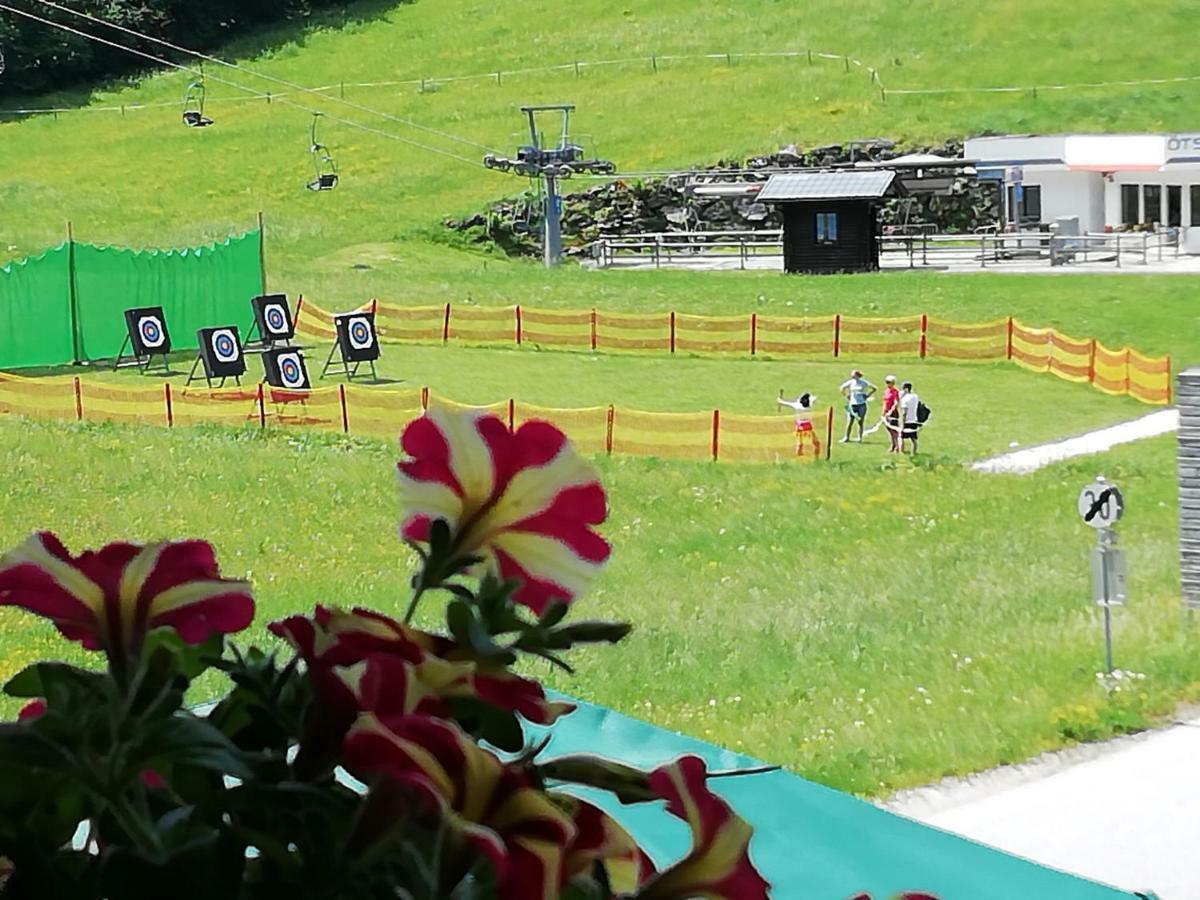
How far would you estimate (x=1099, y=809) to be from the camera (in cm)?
943

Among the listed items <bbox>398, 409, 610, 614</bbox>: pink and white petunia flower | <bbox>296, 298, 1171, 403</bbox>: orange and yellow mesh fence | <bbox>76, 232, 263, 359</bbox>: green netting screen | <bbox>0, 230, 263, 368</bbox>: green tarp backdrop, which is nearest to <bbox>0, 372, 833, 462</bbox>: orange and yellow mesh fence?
<bbox>0, 230, 263, 368</bbox>: green tarp backdrop

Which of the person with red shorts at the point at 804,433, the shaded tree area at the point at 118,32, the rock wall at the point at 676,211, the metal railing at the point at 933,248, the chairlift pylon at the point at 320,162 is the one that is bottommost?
the person with red shorts at the point at 804,433

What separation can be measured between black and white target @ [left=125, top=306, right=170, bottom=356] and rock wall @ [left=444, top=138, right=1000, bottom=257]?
2365cm

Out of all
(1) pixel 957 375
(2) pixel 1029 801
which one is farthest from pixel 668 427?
(2) pixel 1029 801

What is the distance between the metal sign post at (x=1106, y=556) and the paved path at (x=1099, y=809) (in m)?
0.93

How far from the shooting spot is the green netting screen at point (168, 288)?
32.3 meters

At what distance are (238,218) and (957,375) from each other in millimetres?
33459

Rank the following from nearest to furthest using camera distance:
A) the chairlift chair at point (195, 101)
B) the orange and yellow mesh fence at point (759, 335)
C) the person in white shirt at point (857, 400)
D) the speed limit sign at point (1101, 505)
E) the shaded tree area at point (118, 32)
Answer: the speed limit sign at point (1101, 505) → the person in white shirt at point (857, 400) → the orange and yellow mesh fence at point (759, 335) → the chairlift chair at point (195, 101) → the shaded tree area at point (118, 32)

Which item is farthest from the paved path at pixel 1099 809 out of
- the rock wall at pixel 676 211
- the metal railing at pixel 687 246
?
the rock wall at pixel 676 211

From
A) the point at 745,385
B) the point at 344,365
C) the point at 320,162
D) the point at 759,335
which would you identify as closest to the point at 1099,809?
the point at 745,385

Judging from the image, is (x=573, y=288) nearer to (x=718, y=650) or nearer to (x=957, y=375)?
(x=957, y=375)

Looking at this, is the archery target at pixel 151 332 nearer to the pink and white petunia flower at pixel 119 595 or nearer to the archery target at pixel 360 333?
the archery target at pixel 360 333

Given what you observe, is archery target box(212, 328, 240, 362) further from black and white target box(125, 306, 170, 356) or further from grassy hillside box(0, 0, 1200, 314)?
grassy hillside box(0, 0, 1200, 314)

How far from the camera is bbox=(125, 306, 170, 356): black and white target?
31047 millimetres
